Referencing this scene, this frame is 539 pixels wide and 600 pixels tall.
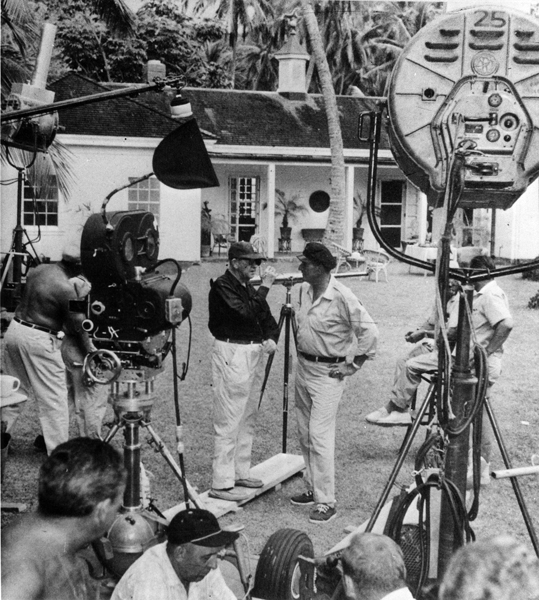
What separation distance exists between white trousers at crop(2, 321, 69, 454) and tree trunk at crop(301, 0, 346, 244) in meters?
10.9

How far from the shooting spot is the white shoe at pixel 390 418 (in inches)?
254

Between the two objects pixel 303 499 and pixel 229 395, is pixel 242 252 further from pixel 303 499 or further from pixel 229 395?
pixel 303 499

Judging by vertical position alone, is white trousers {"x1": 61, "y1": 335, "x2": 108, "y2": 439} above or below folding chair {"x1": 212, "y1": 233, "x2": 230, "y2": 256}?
below

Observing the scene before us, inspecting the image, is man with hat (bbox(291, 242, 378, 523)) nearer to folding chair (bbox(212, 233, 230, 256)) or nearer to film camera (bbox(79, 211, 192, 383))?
film camera (bbox(79, 211, 192, 383))

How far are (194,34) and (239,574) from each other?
2178 centimetres

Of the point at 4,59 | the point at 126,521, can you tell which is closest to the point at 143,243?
the point at 126,521

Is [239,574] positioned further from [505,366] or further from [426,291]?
[426,291]

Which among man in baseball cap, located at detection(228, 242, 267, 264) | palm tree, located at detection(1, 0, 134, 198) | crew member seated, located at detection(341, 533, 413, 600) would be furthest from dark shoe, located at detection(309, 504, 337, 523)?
palm tree, located at detection(1, 0, 134, 198)

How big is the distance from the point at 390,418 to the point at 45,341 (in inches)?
106

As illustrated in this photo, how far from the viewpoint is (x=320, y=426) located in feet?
17.1

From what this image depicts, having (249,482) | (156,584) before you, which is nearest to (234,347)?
(249,482)

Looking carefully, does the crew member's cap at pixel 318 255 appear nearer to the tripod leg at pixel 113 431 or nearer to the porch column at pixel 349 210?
the tripod leg at pixel 113 431

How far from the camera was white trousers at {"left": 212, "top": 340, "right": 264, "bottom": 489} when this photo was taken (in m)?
5.32

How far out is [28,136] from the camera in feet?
13.2
